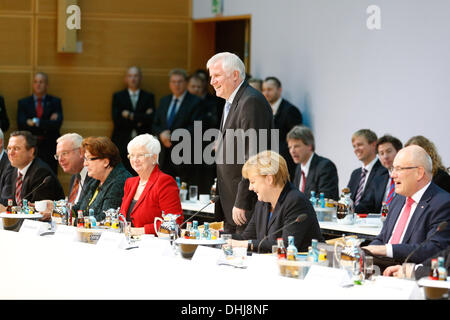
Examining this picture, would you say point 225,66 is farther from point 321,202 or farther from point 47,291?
point 47,291

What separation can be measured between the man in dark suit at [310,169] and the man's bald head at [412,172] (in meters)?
2.18

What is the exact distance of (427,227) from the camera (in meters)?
3.76

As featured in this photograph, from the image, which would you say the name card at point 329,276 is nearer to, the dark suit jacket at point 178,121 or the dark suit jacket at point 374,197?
the dark suit jacket at point 374,197

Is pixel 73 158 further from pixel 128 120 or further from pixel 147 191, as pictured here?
pixel 128 120

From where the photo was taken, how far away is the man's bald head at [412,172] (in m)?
3.80

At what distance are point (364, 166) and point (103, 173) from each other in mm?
2079

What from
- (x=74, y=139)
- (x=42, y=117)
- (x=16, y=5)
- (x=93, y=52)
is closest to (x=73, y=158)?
(x=74, y=139)

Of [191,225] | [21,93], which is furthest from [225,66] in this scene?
[21,93]

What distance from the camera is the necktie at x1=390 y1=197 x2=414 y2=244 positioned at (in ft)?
12.8

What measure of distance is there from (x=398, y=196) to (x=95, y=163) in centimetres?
186

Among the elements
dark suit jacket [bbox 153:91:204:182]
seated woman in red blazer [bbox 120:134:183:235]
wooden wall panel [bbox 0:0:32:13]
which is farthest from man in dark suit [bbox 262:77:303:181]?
seated woman in red blazer [bbox 120:134:183:235]

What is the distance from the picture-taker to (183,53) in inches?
368

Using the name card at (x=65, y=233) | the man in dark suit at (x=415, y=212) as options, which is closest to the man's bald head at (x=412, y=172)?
the man in dark suit at (x=415, y=212)

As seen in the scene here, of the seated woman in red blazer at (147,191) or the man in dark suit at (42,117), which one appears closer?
the seated woman in red blazer at (147,191)
